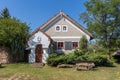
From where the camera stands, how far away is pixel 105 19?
44.9 meters

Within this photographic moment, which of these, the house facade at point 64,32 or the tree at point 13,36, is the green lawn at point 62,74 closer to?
the tree at point 13,36

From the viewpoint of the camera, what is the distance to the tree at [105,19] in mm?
44219

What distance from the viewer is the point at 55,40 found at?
132 ft

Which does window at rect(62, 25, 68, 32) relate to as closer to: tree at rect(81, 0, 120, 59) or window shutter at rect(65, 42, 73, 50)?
window shutter at rect(65, 42, 73, 50)

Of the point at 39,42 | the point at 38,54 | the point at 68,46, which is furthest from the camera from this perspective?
the point at 68,46

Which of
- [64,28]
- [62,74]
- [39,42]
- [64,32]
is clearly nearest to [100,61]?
[62,74]

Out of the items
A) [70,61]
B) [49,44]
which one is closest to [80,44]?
[49,44]

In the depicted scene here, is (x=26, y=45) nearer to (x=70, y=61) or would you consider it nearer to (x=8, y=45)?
(x=8, y=45)

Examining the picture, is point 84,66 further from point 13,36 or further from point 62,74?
point 13,36

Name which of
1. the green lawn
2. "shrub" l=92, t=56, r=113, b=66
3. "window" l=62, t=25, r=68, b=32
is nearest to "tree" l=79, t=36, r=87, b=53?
"window" l=62, t=25, r=68, b=32

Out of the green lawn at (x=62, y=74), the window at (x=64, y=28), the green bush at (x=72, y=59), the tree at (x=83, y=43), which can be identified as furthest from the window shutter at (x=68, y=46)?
the green lawn at (x=62, y=74)

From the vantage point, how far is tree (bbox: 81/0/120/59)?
4422 cm

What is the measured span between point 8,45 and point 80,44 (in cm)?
1023

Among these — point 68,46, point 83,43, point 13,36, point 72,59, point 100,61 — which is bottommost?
point 100,61
